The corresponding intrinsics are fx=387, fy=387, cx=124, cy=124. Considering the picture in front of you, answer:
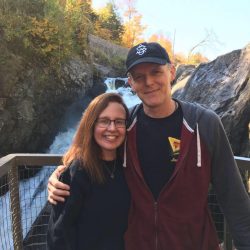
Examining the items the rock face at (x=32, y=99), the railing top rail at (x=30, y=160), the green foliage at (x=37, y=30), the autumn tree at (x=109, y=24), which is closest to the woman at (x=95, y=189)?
the railing top rail at (x=30, y=160)

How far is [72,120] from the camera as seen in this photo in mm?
15148

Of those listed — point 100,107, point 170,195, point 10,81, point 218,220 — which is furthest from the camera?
point 10,81

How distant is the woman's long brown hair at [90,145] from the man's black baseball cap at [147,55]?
0.81 ft

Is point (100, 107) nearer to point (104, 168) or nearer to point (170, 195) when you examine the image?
point (104, 168)

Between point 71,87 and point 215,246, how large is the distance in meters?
11.2

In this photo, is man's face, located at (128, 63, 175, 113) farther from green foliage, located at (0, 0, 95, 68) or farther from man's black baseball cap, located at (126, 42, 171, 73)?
green foliage, located at (0, 0, 95, 68)

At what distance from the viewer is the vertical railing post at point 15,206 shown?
9.86 ft

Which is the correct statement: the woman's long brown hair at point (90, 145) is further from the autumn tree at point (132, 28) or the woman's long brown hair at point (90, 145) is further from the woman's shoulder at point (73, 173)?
the autumn tree at point (132, 28)

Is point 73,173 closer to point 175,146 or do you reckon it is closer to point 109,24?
point 175,146

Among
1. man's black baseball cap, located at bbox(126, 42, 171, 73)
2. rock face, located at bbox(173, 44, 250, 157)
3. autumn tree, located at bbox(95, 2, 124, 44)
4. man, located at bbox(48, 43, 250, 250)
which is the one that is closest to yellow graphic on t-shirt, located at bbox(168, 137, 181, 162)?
man, located at bbox(48, 43, 250, 250)

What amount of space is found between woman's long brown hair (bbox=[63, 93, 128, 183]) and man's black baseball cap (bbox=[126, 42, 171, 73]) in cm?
25

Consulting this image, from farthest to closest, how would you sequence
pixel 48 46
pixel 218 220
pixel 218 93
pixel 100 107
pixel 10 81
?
1. pixel 48 46
2. pixel 10 81
3. pixel 218 93
4. pixel 218 220
5. pixel 100 107

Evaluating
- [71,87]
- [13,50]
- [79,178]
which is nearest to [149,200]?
[79,178]

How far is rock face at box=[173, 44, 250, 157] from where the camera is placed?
6789 mm
